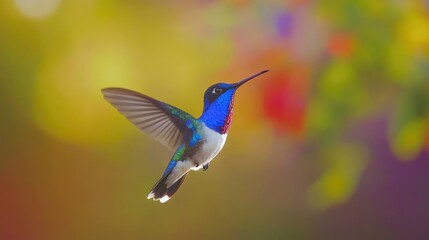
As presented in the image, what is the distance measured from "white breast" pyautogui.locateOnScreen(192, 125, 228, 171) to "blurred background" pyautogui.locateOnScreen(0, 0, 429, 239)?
737 mm

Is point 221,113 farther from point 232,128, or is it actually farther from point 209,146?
point 232,128

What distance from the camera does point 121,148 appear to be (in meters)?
1.75

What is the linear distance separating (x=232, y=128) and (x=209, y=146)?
0.88 metres

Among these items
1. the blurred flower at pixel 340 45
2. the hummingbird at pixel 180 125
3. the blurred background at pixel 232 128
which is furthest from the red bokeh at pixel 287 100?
the hummingbird at pixel 180 125

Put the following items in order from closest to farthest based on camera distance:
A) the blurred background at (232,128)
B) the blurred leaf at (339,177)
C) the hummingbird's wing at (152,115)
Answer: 1. the hummingbird's wing at (152,115)
2. the blurred background at (232,128)
3. the blurred leaf at (339,177)

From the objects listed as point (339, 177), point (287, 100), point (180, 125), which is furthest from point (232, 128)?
point (180, 125)

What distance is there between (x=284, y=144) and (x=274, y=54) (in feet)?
0.93

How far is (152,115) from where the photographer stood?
98 centimetres

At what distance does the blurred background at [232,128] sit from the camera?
1711 mm

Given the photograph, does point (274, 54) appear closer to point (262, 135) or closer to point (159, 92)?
point (262, 135)

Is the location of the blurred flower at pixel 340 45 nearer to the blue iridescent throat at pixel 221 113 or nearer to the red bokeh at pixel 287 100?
the red bokeh at pixel 287 100

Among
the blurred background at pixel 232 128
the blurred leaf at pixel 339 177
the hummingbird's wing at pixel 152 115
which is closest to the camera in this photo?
the hummingbird's wing at pixel 152 115

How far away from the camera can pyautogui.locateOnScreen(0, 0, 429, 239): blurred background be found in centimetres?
171

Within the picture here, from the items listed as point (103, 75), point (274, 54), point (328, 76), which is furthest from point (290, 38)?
point (103, 75)
